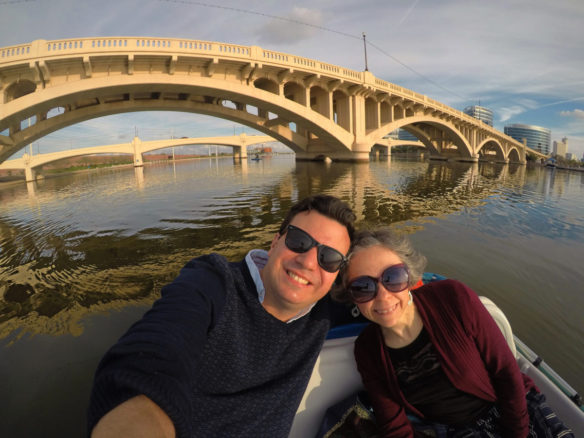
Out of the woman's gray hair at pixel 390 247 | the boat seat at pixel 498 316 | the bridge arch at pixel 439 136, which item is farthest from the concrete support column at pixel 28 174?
the bridge arch at pixel 439 136

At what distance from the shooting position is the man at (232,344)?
2.62 feet

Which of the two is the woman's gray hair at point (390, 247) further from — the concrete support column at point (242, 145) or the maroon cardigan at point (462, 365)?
the concrete support column at point (242, 145)

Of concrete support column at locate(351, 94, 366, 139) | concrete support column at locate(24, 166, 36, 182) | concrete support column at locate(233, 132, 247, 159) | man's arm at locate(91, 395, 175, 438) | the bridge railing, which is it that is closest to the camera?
man's arm at locate(91, 395, 175, 438)

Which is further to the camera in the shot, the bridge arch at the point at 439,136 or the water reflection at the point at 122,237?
the bridge arch at the point at 439,136

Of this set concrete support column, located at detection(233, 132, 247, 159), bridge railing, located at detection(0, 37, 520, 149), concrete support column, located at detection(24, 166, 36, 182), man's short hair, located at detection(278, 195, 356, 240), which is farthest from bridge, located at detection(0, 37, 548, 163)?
concrete support column, located at detection(233, 132, 247, 159)

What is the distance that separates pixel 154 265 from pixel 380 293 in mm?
4248

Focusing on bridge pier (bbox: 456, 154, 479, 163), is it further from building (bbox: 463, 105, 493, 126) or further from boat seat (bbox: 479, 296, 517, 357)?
building (bbox: 463, 105, 493, 126)

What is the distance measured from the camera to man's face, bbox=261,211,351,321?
129cm

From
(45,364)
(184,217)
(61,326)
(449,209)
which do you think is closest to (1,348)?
(61,326)

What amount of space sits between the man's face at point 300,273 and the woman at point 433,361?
174 mm

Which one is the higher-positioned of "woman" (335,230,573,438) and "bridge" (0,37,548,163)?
"bridge" (0,37,548,163)

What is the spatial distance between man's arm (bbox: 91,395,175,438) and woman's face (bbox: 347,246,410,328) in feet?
3.09

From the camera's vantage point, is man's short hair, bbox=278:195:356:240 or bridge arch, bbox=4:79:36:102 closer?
man's short hair, bbox=278:195:356:240

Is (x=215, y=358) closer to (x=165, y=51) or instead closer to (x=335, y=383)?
(x=335, y=383)
